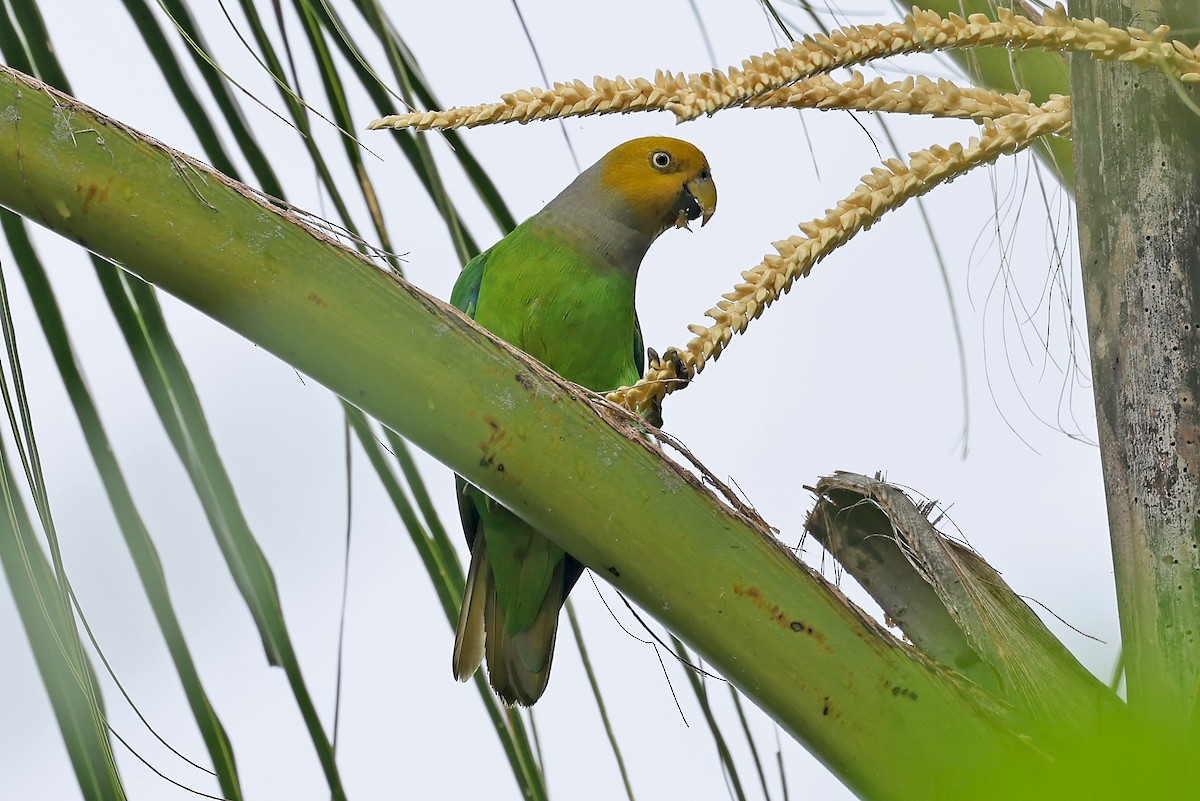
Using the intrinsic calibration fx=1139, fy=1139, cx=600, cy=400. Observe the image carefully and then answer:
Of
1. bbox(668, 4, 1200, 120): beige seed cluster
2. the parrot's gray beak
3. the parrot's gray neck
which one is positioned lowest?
bbox(668, 4, 1200, 120): beige seed cluster

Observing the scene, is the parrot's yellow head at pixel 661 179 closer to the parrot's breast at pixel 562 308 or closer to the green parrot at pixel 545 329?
the green parrot at pixel 545 329

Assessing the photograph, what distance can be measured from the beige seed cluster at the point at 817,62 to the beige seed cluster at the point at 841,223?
0.22ft

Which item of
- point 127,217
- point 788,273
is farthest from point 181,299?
point 788,273

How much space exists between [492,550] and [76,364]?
1096 millimetres

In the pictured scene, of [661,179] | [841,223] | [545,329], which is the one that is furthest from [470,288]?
[841,223]

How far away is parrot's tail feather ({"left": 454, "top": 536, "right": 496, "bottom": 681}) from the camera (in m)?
1.67

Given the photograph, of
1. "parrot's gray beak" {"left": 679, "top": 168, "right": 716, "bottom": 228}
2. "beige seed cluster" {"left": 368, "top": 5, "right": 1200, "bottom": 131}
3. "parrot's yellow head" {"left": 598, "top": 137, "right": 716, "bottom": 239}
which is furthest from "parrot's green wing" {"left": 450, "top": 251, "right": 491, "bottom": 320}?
"beige seed cluster" {"left": 368, "top": 5, "right": 1200, "bottom": 131}

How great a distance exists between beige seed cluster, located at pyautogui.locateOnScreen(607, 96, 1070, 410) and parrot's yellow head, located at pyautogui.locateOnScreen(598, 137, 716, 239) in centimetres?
150

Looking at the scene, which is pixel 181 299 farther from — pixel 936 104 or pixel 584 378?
pixel 584 378

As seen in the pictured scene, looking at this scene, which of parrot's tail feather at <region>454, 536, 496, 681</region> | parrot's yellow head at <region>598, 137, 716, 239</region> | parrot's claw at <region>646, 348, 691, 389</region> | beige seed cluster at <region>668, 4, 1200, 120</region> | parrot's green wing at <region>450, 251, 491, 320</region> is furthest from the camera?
parrot's yellow head at <region>598, 137, 716, 239</region>

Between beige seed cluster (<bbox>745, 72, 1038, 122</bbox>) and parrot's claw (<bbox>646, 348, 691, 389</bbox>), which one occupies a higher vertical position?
beige seed cluster (<bbox>745, 72, 1038, 122</bbox>)

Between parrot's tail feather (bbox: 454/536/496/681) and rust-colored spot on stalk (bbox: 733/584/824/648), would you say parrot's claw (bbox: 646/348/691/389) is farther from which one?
parrot's tail feather (bbox: 454/536/496/681)

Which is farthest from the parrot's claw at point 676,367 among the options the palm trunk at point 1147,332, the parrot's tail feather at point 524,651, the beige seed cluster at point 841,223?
the parrot's tail feather at point 524,651

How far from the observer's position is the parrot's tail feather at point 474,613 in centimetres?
167
